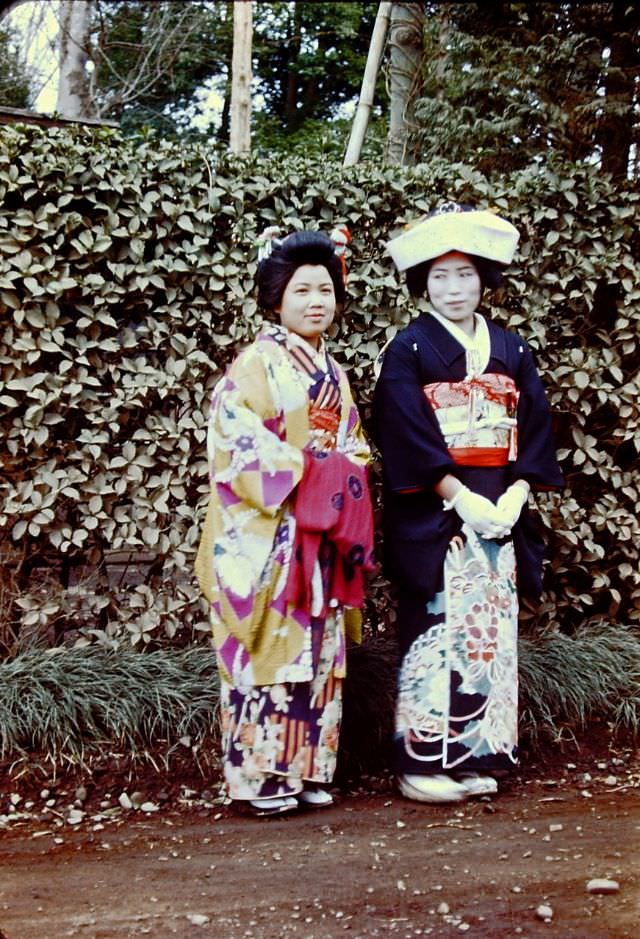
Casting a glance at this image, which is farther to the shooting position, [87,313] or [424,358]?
[87,313]

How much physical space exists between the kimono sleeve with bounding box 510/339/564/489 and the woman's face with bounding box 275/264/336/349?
0.84 m

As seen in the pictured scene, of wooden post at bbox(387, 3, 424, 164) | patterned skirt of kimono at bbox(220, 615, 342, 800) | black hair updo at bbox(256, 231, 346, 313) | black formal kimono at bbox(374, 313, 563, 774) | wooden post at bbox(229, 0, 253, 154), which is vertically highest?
wooden post at bbox(229, 0, 253, 154)

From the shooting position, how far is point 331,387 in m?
3.56

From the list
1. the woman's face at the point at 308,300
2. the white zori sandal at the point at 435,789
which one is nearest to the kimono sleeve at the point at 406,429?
the woman's face at the point at 308,300

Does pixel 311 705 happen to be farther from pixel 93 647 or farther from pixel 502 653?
pixel 93 647

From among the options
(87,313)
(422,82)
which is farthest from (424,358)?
(422,82)

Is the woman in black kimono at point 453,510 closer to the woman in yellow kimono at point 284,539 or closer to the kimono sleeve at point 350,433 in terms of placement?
the kimono sleeve at point 350,433

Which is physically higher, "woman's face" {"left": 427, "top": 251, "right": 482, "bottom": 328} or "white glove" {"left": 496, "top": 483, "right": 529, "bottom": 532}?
"woman's face" {"left": 427, "top": 251, "right": 482, "bottom": 328}

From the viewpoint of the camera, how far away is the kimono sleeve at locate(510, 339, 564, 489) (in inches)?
150

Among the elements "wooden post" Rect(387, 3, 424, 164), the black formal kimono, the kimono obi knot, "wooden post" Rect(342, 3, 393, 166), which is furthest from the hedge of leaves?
"wooden post" Rect(342, 3, 393, 166)

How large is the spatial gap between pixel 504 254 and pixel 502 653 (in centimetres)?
148

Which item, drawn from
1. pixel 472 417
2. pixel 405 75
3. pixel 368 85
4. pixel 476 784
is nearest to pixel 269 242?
pixel 472 417

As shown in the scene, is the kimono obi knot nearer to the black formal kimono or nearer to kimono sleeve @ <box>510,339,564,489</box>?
the black formal kimono

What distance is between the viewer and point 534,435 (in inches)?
151
